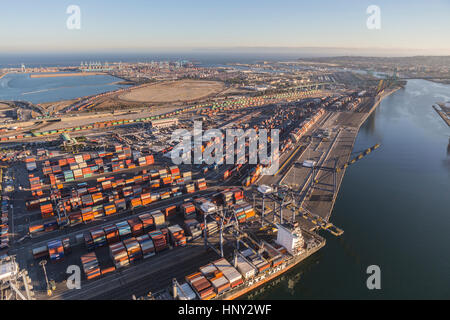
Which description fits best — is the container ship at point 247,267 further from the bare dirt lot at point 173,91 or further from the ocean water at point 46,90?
the ocean water at point 46,90

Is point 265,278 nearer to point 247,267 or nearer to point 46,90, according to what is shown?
point 247,267

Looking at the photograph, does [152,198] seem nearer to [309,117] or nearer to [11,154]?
[11,154]

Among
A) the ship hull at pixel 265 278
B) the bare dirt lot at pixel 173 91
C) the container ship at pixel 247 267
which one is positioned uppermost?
the bare dirt lot at pixel 173 91

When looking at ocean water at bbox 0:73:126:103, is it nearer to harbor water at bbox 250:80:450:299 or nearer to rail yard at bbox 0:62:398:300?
rail yard at bbox 0:62:398:300

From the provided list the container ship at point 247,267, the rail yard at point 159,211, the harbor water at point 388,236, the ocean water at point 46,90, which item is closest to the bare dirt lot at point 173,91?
the ocean water at point 46,90

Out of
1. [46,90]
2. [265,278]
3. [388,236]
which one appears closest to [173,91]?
[46,90]
